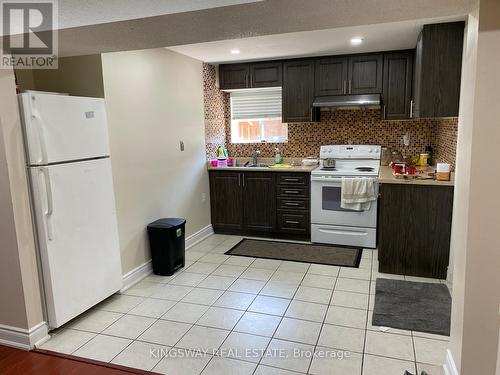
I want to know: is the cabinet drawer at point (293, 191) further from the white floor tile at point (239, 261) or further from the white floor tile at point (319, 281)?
the white floor tile at point (319, 281)

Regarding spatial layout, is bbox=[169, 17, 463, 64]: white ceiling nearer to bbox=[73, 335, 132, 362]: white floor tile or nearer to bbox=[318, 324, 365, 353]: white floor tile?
bbox=[318, 324, 365, 353]: white floor tile

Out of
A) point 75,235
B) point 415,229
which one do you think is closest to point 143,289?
point 75,235

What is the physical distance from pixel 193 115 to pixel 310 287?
8.15 feet

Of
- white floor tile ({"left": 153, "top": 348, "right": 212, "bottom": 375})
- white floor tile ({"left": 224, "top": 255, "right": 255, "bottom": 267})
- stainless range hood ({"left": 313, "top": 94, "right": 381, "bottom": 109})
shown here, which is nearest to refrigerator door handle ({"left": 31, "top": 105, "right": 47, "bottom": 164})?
white floor tile ({"left": 153, "top": 348, "right": 212, "bottom": 375})

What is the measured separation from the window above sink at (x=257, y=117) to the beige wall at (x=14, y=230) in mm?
3362

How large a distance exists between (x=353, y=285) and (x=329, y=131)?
2345 millimetres

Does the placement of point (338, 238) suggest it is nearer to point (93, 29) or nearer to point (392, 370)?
point (392, 370)

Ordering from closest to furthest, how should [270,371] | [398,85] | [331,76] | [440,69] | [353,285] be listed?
[270,371] → [440,69] → [353,285] → [398,85] → [331,76]

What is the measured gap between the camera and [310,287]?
11.0 feet

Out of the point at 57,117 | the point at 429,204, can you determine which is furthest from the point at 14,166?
the point at 429,204

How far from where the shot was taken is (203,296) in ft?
10.6

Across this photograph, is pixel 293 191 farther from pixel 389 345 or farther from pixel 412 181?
pixel 389 345

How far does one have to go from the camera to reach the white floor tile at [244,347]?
7.76 ft

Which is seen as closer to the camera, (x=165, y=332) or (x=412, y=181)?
(x=165, y=332)
